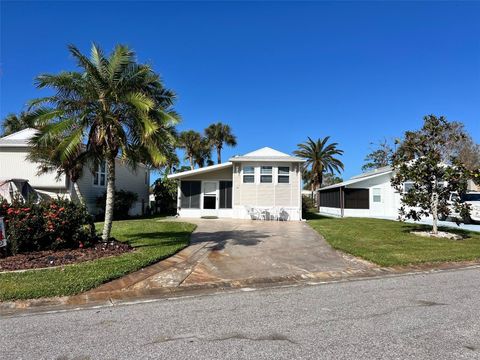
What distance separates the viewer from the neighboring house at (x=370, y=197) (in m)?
26.1

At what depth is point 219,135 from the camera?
41625 mm

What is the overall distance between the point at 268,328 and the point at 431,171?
12643mm

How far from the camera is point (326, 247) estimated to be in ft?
37.3

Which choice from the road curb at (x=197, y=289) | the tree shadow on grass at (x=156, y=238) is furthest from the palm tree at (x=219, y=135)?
the road curb at (x=197, y=289)

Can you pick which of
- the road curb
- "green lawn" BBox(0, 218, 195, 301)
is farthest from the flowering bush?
the road curb

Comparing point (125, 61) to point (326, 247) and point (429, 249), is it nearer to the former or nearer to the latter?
point (326, 247)

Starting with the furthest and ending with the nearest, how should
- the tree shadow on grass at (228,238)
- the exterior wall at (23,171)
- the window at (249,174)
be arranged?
the window at (249,174)
the exterior wall at (23,171)
the tree shadow on grass at (228,238)

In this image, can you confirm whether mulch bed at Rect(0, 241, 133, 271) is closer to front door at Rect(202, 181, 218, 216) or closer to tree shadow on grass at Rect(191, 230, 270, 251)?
tree shadow on grass at Rect(191, 230, 270, 251)

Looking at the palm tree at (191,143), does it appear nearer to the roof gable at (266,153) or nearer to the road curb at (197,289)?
the roof gable at (266,153)

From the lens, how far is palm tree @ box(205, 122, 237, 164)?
41531 millimetres

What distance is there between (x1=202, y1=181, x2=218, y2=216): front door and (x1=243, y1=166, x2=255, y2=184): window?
7.81ft

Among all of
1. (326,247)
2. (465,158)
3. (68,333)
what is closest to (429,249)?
(326,247)

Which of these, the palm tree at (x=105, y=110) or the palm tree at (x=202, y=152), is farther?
the palm tree at (x=202, y=152)

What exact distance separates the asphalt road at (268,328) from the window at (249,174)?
15.8m
